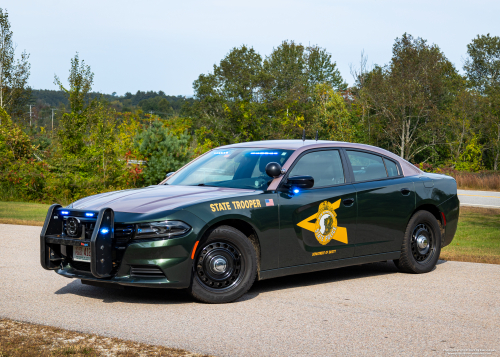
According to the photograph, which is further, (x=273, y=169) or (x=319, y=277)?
(x=319, y=277)

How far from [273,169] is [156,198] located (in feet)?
4.16

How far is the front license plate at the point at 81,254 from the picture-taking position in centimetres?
574

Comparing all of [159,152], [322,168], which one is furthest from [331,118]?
[322,168]

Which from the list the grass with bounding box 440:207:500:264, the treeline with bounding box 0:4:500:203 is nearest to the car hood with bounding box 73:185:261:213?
the grass with bounding box 440:207:500:264

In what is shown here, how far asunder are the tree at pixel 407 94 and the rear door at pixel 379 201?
121ft

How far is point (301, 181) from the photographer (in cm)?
639

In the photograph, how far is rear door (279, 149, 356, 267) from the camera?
6441 mm

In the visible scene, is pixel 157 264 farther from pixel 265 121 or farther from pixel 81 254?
pixel 265 121

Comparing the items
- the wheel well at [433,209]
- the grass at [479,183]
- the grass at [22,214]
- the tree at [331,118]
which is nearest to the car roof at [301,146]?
the wheel well at [433,209]

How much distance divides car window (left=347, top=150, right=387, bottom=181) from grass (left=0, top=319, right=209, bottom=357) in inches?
145

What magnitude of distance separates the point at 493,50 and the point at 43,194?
7497 centimetres

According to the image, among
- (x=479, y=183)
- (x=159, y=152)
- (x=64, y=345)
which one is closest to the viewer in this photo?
(x=64, y=345)

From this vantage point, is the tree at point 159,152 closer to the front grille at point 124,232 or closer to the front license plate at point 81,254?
the front license plate at point 81,254

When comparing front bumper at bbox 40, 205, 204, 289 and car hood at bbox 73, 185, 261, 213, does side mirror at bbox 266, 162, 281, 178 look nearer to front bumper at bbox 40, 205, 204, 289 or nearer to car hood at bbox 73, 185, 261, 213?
car hood at bbox 73, 185, 261, 213
